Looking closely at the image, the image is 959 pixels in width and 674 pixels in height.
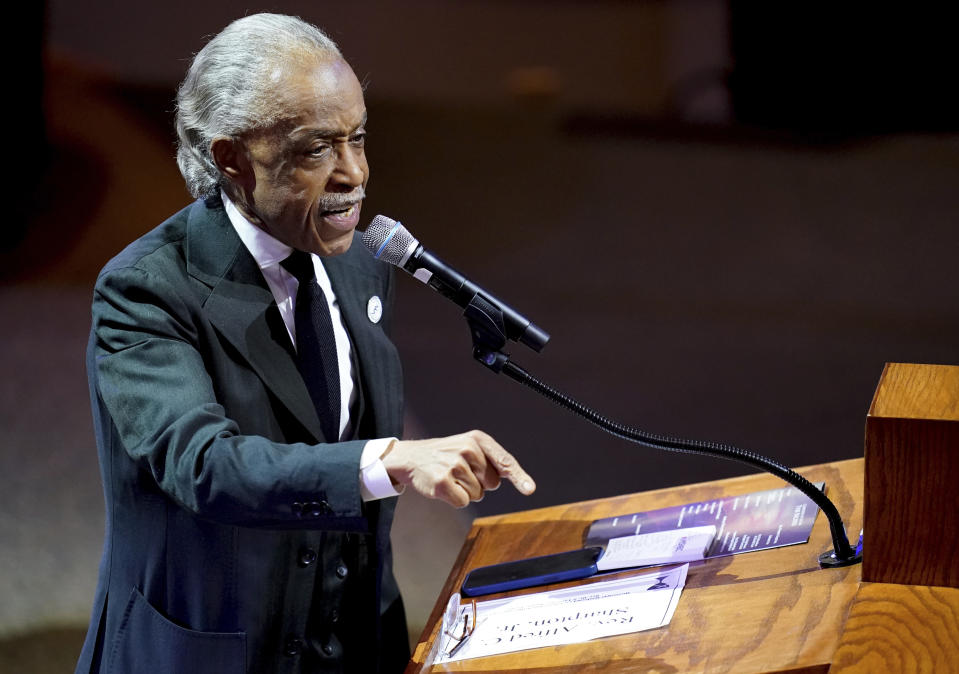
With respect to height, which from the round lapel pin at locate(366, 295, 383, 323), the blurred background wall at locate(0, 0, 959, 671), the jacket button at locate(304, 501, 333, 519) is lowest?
the jacket button at locate(304, 501, 333, 519)

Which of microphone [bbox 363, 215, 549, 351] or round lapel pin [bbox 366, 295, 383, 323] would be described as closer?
microphone [bbox 363, 215, 549, 351]

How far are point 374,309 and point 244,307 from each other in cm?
26

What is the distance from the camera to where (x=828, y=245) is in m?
3.59

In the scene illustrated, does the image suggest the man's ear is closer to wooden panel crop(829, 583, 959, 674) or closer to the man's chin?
the man's chin

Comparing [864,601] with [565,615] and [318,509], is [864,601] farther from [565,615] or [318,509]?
[318,509]

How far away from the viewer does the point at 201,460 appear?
50.7 inches

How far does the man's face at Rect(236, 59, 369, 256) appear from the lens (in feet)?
4.74

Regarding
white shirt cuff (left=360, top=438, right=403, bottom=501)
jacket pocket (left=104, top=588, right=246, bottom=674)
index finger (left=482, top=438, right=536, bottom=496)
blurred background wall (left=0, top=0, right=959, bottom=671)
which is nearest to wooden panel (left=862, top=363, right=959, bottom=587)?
index finger (left=482, top=438, right=536, bottom=496)

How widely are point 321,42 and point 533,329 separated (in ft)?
1.60

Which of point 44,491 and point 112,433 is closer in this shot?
point 112,433

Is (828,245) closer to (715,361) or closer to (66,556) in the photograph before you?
(715,361)

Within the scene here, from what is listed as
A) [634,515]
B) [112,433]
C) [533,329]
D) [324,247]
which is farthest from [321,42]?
[634,515]

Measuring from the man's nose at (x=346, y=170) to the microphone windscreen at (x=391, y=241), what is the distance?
140 millimetres

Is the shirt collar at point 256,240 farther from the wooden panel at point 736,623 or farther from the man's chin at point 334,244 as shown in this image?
the wooden panel at point 736,623
